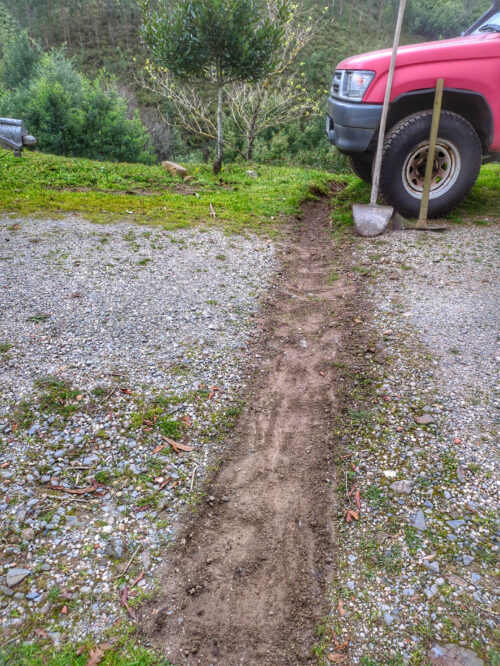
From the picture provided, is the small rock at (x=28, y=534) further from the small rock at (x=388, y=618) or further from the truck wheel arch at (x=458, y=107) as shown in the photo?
the truck wheel arch at (x=458, y=107)

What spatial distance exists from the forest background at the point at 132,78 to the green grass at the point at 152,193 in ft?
8.01

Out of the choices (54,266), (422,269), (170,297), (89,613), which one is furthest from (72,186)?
(89,613)

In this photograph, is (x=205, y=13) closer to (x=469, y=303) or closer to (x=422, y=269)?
(x=422, y=269)

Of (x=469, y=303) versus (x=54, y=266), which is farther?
(x=54, y=266)

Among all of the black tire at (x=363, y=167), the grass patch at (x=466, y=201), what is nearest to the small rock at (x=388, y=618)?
the grass patch at (x=466, y=201)

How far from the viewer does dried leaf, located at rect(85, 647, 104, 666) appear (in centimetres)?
185

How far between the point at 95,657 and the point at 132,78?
53162mm

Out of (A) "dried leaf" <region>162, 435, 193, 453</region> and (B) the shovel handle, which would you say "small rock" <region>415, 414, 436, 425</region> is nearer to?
(A) "dried leaf" <region>162, 435, 193, 453</region>

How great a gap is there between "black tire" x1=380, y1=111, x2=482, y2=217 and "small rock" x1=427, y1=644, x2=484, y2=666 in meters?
5.70

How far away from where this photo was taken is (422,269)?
207 inches

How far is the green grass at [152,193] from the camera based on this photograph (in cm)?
712

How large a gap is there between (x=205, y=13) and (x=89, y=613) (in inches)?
365

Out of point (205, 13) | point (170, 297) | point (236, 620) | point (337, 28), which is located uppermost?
point (337, 28)

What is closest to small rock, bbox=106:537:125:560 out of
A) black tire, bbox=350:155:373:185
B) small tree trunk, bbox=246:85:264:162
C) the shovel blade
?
the shovel blade
